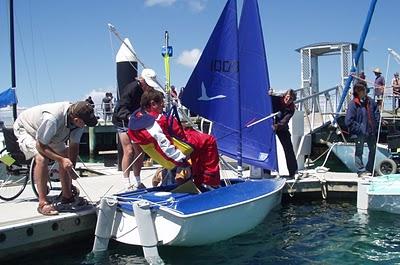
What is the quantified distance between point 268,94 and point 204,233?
3.36 meters

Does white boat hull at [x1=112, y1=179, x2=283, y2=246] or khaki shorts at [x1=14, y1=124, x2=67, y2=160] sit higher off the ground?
khaki shorts at [x1=14, y1=124, x2=67, y2=160]

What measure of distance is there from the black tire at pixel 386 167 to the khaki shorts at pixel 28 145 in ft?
22.0

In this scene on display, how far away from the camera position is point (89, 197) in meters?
7.09

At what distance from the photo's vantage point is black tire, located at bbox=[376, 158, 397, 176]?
1015 centimetres

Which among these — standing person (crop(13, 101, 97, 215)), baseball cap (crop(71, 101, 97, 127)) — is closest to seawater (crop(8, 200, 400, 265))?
standing person (crop(13, 101, 97, 215))

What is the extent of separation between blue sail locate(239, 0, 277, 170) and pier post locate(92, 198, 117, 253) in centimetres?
313

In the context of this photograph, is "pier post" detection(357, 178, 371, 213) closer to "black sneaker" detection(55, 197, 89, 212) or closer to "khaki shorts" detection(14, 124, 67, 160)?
"black sneaker" detection(55, 197, 89, 212)

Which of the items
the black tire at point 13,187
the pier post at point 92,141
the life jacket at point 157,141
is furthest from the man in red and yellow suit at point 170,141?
the pier post at point 92,141

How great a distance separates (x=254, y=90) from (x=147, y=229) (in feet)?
12.0

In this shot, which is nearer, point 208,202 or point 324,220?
point 208,202

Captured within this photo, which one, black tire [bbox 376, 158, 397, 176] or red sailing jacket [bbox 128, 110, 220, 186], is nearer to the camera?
red sailing jacket [bbox 128, 110, 220, 186]

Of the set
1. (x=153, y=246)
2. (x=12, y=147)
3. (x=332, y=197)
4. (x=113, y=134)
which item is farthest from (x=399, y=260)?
(x=113, y=134)

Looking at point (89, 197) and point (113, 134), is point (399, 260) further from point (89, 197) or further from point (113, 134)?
point (113, 134)

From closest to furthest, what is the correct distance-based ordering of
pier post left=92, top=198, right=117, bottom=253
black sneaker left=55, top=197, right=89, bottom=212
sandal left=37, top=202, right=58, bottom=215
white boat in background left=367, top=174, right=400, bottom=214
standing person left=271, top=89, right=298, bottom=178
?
pier post left=92, top=198, right=117, bottom=253 < sandal left=37, top=202, right=58, bottom=215 < black sneaker left=55, top=197, right=89, bottom=212 < white boat in background left=367, top=174, right=400, bottom=214 < standing person left=271, top=89, right=298, bottom=178
